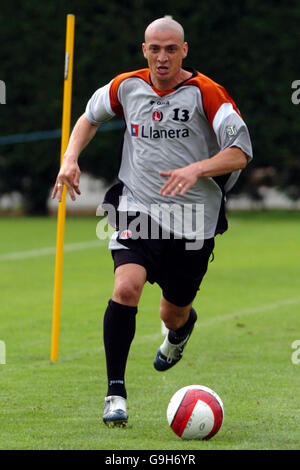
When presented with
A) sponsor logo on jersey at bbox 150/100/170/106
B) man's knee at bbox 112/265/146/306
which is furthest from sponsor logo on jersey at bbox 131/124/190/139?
man's knee at bbox 112/265/146/306

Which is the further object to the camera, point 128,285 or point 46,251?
point 46,251

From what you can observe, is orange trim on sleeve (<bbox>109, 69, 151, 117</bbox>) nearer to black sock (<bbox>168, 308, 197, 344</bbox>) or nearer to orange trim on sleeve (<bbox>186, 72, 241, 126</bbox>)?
orange trim on sleeve (<bbox>186, 72, 241, 126</bbox>)

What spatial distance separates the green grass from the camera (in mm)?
6074

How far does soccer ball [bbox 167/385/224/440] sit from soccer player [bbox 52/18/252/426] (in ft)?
1.29

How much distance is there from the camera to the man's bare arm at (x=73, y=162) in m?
6.50

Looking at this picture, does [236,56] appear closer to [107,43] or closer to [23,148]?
[107,43]

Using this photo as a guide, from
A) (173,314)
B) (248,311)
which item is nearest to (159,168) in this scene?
(173,314)

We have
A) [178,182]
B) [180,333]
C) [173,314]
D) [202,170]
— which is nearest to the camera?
[178,182]

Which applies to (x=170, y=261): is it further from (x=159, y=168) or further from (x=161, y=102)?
(x=161, y=102)

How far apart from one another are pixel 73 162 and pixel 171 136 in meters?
0.62

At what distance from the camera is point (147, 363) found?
8.84 meters

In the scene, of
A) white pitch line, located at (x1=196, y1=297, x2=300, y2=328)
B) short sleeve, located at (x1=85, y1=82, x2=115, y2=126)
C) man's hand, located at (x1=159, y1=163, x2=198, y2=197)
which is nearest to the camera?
man's hand, located at (x1=159, y1=163, x2=198, y2=197)

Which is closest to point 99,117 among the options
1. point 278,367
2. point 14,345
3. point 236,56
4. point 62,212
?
point 62,212

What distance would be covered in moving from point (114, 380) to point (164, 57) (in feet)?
6.43
